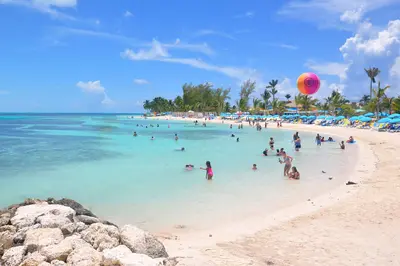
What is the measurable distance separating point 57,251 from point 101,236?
746 mm

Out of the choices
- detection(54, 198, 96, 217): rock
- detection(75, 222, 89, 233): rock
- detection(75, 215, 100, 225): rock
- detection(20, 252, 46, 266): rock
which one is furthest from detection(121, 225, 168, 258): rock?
detection(54, 198, 96, 217): rock

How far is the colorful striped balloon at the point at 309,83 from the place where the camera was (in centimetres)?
4872

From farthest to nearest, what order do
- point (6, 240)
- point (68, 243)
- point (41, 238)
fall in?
point (6, 240) < point (41, 238) < point (68, 243)

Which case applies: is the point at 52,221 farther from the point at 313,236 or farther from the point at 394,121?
the point at 394,121

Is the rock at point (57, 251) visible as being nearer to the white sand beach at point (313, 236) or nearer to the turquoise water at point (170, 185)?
the white sand beach at point (313, 236)

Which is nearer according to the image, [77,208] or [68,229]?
[68,229]

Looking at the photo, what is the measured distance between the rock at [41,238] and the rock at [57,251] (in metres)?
0.27

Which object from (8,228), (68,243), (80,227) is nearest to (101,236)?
(68,243)

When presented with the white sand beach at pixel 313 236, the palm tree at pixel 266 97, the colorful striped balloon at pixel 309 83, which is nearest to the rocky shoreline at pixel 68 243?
the white sand beach at pixel 313 236

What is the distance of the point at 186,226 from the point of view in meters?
7.71

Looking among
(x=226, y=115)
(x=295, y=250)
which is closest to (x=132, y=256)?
(x=295, y=250)

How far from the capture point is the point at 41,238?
5219mm

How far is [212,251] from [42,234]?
2876 mm

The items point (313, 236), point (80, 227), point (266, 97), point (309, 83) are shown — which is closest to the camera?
point (80, 227)
